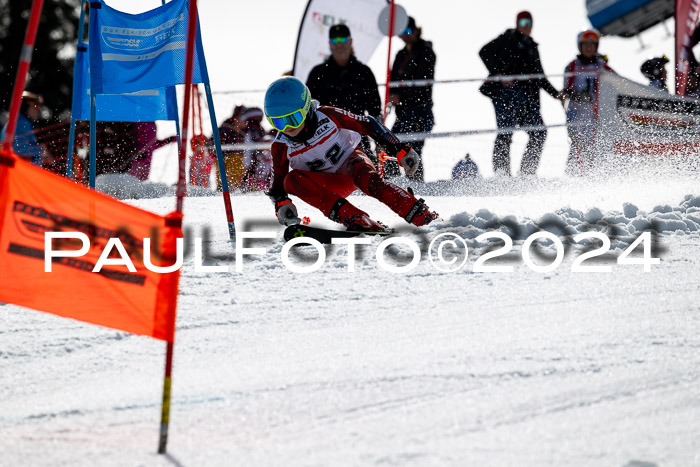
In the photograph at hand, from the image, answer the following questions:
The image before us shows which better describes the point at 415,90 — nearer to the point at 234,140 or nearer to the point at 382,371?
the point at 234,140

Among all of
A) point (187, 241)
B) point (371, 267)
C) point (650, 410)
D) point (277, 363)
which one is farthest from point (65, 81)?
point (650, 410)

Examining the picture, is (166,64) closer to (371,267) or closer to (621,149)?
(371,267)

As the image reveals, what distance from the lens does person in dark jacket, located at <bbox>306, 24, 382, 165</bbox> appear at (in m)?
8.10

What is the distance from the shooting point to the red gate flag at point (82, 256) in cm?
231

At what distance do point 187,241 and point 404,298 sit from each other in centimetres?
218

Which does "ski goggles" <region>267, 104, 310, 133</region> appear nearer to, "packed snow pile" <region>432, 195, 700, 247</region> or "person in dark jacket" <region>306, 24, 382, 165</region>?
"packed snow pile" <region>432, 195, 700, 247</region>

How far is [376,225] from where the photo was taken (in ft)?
17.9

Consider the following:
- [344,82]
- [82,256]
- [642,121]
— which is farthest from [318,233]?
[642,121]

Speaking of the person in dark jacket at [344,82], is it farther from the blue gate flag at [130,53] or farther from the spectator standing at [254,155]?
the blue gate flag at [130,53]

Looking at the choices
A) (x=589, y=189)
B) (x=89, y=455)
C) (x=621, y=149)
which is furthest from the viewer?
(x=621, y=149)

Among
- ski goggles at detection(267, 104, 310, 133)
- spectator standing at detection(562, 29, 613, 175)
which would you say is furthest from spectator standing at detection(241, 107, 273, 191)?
ski goggles at detection(267, 104, 310, 133)

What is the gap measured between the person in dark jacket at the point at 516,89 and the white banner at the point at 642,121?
Answer: 2.16 feet

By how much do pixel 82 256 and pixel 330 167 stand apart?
3654mm

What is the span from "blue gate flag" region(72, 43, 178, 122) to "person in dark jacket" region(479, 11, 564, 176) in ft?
13.8
